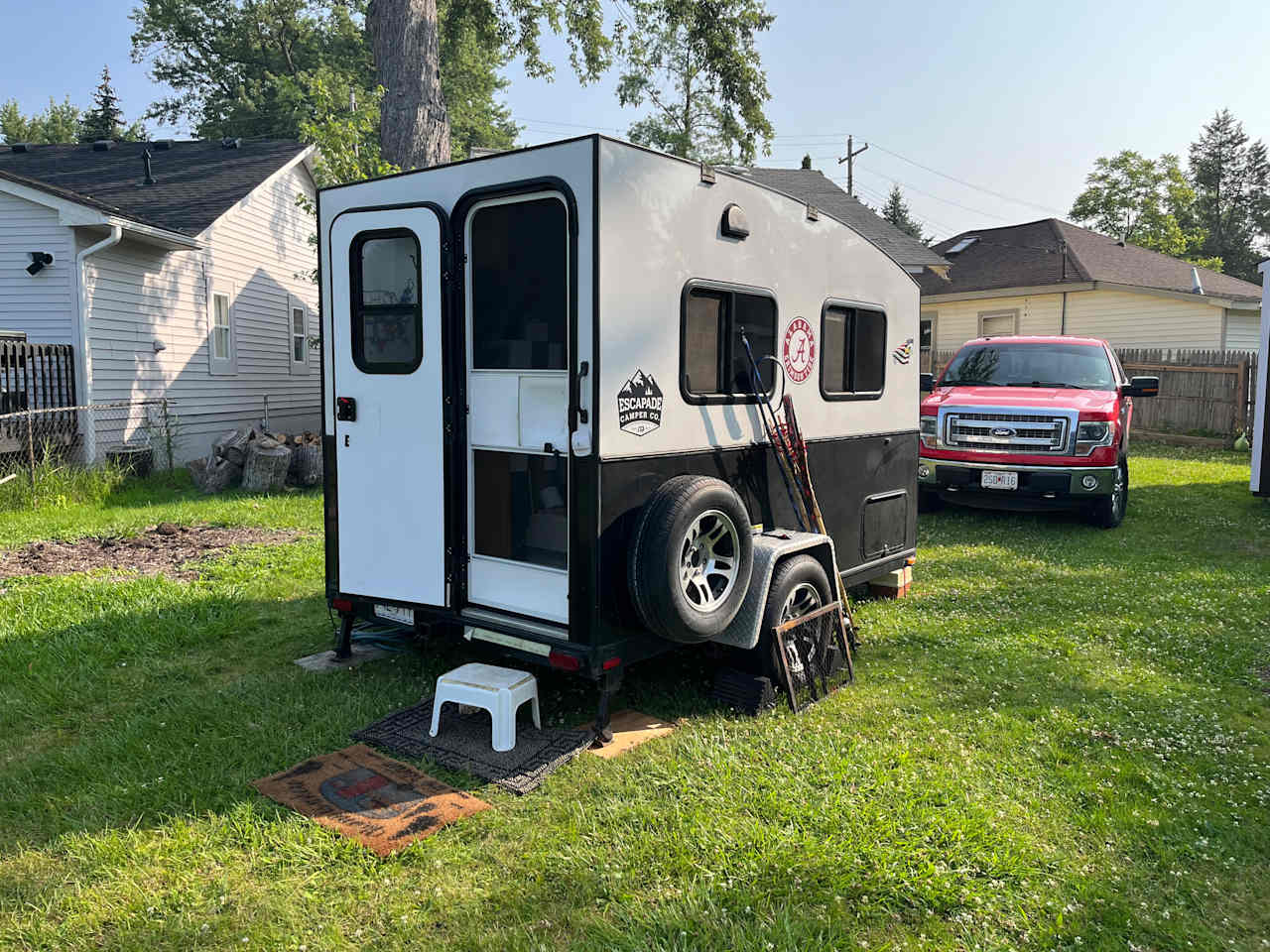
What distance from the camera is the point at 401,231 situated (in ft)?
14.2

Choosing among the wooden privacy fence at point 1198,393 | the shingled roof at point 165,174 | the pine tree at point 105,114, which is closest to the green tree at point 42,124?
the pine tree at point 105,114

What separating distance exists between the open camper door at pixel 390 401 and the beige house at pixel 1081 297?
19985 mm

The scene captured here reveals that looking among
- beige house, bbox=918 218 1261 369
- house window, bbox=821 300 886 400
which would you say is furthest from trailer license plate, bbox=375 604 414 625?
beige house, bbox=918 218 1261 369

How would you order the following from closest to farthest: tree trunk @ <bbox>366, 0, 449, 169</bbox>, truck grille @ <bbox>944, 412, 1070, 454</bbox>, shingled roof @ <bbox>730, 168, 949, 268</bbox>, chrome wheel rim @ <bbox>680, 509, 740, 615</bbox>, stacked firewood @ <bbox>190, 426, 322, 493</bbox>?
chrome wheel rim @ <bbox>680, 509, 740, 615</bbox> < truck grille @ <bbox>944, 412, 1070, 454</bbox> < tree trunk @ <bbox>366, 0, 449, 169</bbox> < stacked firewood @ <bbox>190, 426, 322, 493</bbox> < shingled roof @ <bbox>730, 168, 949, 268</bbox>

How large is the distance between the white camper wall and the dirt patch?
4.67m

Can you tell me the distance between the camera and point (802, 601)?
15.8ft

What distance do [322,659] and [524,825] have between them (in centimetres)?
229

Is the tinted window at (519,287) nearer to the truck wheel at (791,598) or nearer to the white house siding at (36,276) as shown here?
the truck wheel at (791,598)

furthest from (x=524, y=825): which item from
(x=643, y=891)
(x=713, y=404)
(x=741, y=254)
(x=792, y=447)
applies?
(x=741, y=254)

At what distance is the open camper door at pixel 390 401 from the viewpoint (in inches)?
169

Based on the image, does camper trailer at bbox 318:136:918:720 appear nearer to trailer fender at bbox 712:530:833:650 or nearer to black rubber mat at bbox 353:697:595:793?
trailer fender at bbox 712:530:833:650

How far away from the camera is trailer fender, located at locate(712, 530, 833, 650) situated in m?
4.33

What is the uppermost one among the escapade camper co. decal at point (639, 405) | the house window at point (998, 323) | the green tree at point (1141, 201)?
the green tree at point (1141, 201)

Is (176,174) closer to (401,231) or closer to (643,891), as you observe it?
(401,231)
